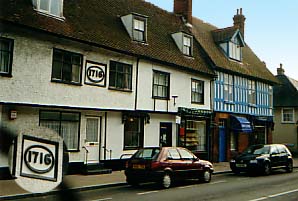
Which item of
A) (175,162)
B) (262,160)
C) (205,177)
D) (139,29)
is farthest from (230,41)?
(175,162)

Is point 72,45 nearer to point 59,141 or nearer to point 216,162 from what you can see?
point 216,162

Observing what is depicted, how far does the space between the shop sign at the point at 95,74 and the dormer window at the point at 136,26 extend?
3544 millimetres

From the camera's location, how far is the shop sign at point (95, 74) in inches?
669

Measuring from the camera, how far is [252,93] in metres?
29.5

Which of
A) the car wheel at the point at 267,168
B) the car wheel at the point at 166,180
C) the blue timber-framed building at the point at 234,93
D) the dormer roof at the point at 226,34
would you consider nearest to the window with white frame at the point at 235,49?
the blue timber-framed building at the point at 234,93

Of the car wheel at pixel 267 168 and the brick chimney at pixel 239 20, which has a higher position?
the brick chimney at pixel 239 20

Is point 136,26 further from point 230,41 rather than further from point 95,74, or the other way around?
point 230,41

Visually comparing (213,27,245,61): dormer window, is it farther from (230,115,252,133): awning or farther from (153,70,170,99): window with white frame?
(153,70,170,99): window with white frame

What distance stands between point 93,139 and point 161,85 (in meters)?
5.97

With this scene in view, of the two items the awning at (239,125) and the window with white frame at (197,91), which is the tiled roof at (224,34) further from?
the awning at (239,125)

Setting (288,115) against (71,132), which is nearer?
(71,132)

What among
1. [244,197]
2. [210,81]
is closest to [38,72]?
[244,197]

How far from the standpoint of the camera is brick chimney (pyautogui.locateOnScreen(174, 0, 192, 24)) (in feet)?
91.6

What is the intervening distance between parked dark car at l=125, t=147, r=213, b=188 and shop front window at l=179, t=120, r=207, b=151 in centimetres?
683
